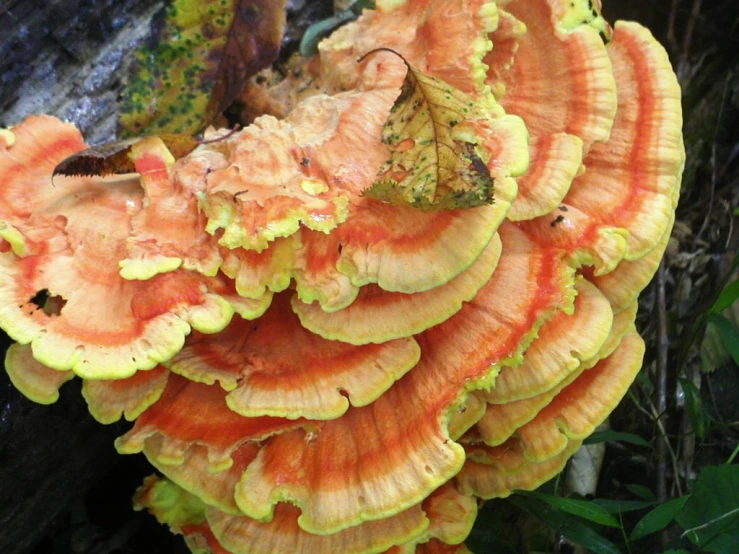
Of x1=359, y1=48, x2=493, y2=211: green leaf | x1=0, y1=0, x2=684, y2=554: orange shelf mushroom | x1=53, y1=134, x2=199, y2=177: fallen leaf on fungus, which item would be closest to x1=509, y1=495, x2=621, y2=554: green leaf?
x1=0, y1=0, x2=684, y2=554: orange shelf mushroom

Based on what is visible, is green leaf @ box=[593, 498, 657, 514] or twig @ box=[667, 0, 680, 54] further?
twig @ box=[667, 0, 680, 54]

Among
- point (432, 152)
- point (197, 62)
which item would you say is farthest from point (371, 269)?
point (197, 62)

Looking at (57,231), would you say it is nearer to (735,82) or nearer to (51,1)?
(51,1)

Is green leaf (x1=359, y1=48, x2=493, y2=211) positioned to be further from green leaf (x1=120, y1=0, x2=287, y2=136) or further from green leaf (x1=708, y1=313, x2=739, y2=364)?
green leaf (x1=708, y1=313, x2=739, y2=364)

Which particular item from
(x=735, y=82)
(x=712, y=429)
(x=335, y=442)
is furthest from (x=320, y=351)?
(x=735, y=82)

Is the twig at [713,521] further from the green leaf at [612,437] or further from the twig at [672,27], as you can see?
the twig at [672,27]

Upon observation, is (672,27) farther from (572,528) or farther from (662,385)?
(572,528)
